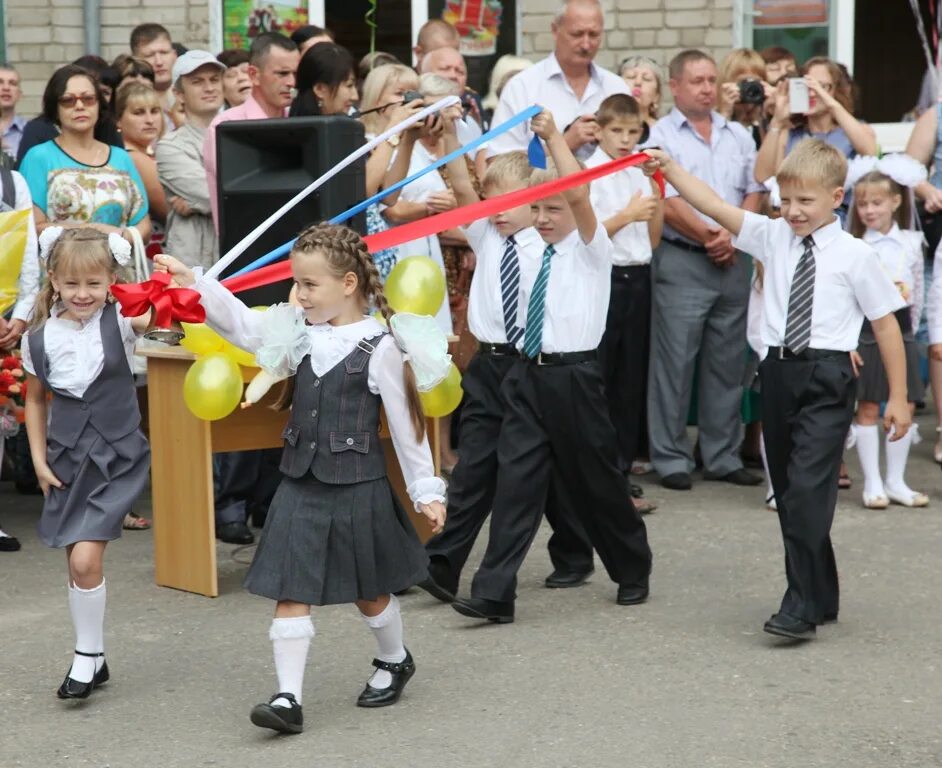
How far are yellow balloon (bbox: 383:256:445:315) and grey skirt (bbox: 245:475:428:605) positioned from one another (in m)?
0.87

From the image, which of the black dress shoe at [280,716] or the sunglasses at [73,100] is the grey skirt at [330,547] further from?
the sunglasses at [73,100]

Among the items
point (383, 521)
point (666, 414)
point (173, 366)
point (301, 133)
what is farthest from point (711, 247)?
point (383, 521)

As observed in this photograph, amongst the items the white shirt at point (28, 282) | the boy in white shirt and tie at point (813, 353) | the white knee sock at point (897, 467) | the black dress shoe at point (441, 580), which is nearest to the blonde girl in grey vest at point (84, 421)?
the black dress shoe at point (441, 580)

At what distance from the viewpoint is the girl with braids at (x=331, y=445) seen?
487cm

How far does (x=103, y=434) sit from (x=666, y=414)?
3.97 m

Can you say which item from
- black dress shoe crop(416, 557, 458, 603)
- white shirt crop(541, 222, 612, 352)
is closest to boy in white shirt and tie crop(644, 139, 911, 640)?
white shirt crop(541, 222, 612, 352)

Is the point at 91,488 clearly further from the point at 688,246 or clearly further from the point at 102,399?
the point at 688,246

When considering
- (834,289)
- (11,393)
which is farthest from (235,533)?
(834,289)

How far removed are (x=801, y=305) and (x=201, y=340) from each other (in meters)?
2.17

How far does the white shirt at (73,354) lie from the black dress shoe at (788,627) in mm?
2417

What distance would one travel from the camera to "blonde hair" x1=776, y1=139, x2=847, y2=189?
5.70 meters

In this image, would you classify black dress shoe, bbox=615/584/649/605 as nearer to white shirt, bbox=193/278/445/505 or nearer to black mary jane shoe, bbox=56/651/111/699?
white shirt, bbox=193/278/445/505

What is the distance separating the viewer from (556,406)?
6.07 meters

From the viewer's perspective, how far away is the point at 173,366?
6.55 metres
